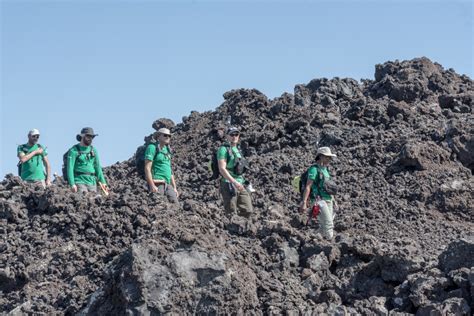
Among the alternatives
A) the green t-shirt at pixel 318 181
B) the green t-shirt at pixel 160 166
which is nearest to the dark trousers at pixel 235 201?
the green t-shirt at pixel 160 166

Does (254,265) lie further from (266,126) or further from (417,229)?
(266,126)

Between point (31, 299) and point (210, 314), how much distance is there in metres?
2.23

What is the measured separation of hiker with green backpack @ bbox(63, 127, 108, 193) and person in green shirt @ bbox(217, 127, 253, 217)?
2001 millimetres

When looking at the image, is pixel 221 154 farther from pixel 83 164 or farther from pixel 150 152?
pixel 83 164

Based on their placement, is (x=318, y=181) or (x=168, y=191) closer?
(x=318, y=181)

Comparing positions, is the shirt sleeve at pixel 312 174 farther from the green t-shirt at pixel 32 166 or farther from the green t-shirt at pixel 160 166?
the green t-shirt at pixel 32 166

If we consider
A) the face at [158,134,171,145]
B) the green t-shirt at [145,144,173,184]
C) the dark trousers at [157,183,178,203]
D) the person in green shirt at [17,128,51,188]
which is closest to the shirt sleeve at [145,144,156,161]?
the green t-shirt at [145,144,173,184]

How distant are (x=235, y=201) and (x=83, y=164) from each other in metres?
2.32

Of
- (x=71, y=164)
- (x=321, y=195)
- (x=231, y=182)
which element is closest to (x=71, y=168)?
(x=71, y=164)

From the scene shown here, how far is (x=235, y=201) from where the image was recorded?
13.0 metres

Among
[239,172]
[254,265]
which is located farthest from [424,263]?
[239,172]

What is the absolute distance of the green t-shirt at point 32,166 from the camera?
15.2 m

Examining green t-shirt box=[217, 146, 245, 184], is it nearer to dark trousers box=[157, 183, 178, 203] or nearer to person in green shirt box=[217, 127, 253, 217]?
person in green shirt box=[217, 127, 253, 217]

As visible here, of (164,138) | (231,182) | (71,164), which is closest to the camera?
(231,182)
